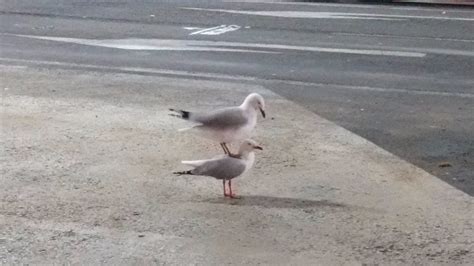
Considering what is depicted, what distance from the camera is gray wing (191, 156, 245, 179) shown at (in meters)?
5.71

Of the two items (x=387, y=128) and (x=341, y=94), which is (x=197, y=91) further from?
(x=387, y=128)

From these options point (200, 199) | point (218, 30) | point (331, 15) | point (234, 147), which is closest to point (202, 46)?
point (218, 30)

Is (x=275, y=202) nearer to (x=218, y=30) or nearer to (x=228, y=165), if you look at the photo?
(x=228, y=165)

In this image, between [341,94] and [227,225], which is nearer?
[227,225]

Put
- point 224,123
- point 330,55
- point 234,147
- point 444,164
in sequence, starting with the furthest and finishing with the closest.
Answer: point 330,55 < point 234,147 < point 444,164 < point 224,123

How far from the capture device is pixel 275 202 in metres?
5.77

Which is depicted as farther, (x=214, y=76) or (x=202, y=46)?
(x=202, y=46)

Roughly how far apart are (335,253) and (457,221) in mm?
921

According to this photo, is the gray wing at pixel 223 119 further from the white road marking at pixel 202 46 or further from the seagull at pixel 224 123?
the white road marking at pixel 202 46

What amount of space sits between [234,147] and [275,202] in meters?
1.32

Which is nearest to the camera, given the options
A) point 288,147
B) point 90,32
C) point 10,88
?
point 288,147

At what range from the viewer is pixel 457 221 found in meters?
5.46

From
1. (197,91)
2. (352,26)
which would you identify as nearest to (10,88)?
(197,91)

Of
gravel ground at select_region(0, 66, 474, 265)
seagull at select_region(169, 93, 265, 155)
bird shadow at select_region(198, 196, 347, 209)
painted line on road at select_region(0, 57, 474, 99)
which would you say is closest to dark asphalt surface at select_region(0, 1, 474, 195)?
painted line on road at select_region(0, 57, 474, 99)
